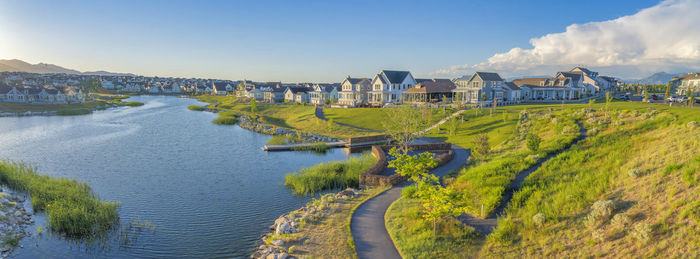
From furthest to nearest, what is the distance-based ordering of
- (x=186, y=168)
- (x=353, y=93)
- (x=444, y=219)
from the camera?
(x=353, y=93) → (x=186, y=168) → (x=444, y=219)

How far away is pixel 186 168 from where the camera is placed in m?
33.1

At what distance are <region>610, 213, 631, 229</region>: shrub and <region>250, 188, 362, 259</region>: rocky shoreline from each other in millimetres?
13711

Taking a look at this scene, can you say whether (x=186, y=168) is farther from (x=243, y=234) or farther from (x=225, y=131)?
(x=225, y=131)

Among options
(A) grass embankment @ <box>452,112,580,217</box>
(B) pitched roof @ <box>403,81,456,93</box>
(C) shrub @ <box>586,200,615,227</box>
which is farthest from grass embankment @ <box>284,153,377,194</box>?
(B) pitched roof @ <box>403,81,456,93</box>

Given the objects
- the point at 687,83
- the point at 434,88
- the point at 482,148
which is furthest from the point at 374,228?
the point at 687,83

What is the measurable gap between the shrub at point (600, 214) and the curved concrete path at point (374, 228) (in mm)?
8334

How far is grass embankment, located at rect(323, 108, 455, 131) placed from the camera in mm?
56906

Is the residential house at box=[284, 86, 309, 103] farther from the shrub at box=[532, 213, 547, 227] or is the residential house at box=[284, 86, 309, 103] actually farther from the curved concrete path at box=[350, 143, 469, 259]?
the shrub at box=[532, 213, 547, 227]

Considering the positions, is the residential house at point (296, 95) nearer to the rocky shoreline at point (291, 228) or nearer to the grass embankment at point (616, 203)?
the rocky shoreline at point (291, 228)

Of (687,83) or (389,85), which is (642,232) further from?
(687,83)

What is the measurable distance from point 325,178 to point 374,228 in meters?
11.2

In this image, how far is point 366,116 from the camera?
63.8 meters

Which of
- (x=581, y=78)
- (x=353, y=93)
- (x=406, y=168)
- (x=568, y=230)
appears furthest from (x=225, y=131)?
(x=581, y=78)

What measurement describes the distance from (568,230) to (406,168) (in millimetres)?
7608
